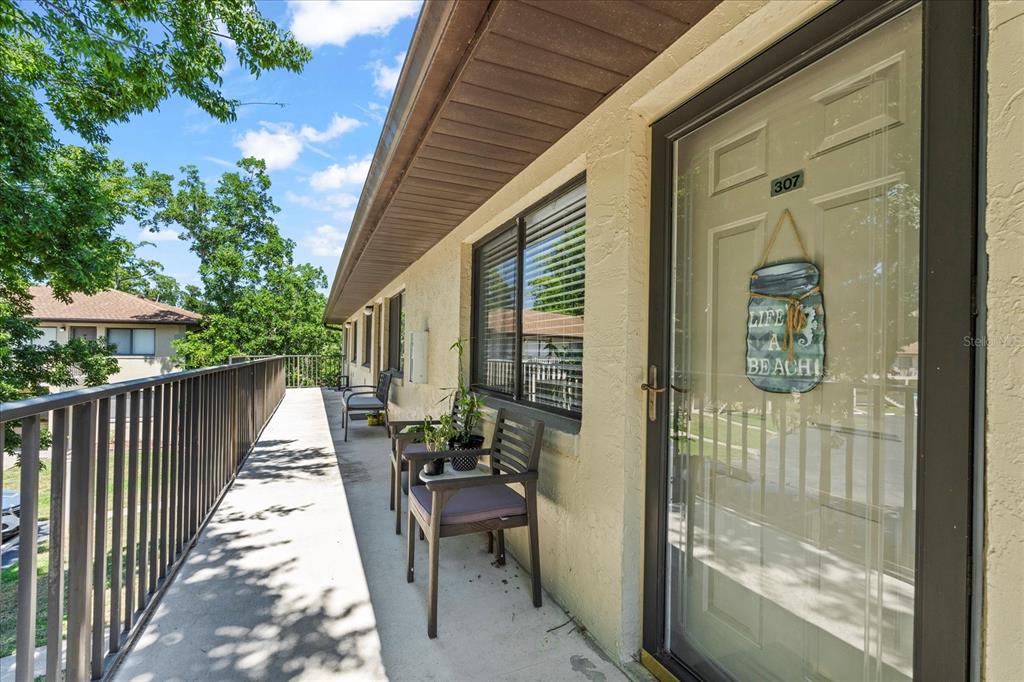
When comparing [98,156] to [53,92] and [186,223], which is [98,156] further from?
[186,223]

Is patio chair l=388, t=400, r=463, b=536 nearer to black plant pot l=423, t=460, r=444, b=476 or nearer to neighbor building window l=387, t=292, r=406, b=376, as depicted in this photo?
black plant pot l=423, t=460, r=444, b=476

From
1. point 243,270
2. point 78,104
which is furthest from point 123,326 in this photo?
point 78,104

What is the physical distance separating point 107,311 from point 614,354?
84.0 feet

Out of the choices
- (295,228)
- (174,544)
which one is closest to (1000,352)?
(174,544)

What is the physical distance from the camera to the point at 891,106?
1248 millimetres

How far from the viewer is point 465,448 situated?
314 cm

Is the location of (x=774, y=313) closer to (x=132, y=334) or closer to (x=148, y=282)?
(x=132, y=334)

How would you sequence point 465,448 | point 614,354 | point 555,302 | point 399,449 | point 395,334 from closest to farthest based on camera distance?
point 614,354 < point 555,302 < point 465,448 < point 399,449 < point 395,334

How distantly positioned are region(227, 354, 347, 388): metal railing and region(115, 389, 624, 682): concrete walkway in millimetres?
12961

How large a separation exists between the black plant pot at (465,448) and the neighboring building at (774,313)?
56 centimetres

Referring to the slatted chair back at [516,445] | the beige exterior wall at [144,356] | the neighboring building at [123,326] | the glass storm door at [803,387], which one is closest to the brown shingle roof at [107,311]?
the neighboring building at [123,326]

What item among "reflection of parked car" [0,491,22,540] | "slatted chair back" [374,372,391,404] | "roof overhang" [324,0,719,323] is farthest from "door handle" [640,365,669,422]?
"slatted chair back" [374,372,391,404]

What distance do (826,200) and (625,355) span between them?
2.96ft

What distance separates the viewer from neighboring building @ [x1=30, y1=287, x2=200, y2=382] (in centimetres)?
1962
